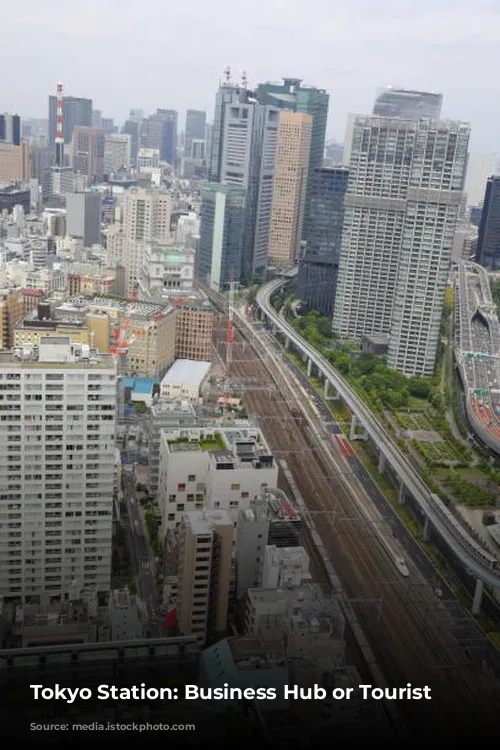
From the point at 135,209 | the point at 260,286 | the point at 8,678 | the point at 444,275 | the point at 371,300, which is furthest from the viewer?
the point at 260,286

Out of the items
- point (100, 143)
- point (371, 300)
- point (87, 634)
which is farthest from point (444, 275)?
point (100, 143)

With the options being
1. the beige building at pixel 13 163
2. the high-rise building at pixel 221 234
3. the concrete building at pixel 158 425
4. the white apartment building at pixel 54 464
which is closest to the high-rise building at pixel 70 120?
the beige building at pixel 13 163

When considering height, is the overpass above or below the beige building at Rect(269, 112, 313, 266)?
below

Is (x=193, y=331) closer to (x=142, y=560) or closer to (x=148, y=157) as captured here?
(x=142, y=560)

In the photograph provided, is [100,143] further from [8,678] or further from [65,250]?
[8,678]

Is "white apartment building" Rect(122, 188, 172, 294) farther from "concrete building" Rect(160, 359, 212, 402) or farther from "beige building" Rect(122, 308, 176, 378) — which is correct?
"concrete building" Rect(160, 359, 212, 402)

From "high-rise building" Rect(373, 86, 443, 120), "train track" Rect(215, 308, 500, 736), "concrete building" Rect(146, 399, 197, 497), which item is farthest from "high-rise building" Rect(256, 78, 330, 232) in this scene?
"concrete building" Rect(146, 399, 197, 497)

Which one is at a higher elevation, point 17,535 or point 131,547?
point 17,535
